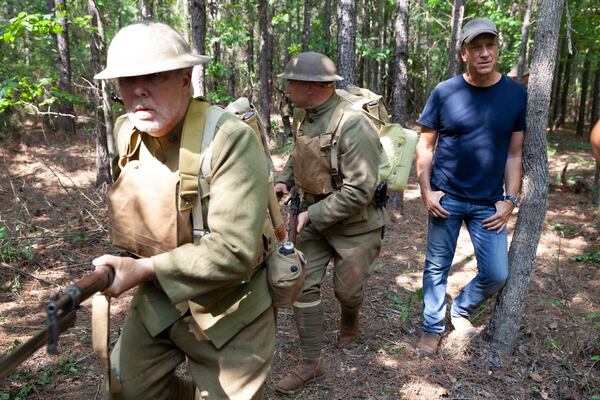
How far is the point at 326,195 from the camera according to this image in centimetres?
382

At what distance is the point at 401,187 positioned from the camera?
154 inches

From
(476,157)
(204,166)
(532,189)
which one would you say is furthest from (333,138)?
(204,166)

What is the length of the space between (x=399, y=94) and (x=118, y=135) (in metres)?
7.05

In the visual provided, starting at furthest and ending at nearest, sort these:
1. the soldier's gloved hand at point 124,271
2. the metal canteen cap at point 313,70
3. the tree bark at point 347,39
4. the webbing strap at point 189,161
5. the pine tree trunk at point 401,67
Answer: the pine tree trunk at point 401,67 → the tree bark at point 347,39 → the metal canteen cap at point 313,70 → the webbing strap at point 189,161 → the soldier's gloved hand at point 124,271

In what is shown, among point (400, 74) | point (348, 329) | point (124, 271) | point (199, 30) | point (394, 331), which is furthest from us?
point (400, 74)

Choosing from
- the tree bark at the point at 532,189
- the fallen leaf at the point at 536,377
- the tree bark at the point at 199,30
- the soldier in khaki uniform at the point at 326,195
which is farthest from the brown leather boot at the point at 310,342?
the tree bark at the point at 199,30

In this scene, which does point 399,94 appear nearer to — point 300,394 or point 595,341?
point 595,341

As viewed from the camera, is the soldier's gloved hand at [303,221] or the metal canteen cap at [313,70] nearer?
the metal canteen cap at [313,70]

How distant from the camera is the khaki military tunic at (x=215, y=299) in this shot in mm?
1890

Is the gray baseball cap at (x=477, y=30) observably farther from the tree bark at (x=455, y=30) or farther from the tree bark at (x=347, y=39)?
the tree bark at (x=455, y=30)

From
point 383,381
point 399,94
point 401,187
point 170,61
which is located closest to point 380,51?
point 399,94

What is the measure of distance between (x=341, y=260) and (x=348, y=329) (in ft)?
2.61

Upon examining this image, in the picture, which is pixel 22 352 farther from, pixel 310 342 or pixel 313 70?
pixel 313 70

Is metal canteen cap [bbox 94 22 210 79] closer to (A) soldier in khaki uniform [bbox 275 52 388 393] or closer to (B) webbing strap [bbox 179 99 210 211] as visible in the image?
(B) webbing strap [bbox 179 99 210 211]
